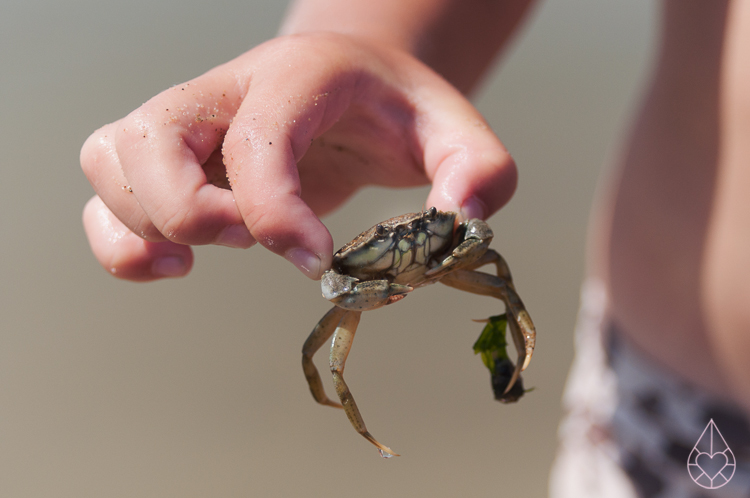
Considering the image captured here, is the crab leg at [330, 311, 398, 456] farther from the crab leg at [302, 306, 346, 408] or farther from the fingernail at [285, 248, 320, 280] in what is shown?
the fingernail at [285, 248, 320, 280]

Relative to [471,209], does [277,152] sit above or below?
above

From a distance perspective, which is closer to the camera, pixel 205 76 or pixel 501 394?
pixel 205 76

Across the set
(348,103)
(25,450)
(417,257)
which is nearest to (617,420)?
(417,257)

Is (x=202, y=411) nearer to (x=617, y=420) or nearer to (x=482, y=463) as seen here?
(x=482, y=463)

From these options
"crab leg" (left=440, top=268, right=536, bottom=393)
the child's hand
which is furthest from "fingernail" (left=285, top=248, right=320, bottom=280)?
"crab leg" (left=440, top=268, right=536, bottom=393)

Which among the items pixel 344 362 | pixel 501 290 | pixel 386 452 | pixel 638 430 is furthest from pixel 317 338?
pixel 638 430

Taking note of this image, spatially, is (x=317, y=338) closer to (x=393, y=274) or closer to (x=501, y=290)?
(x=393, y=274)
